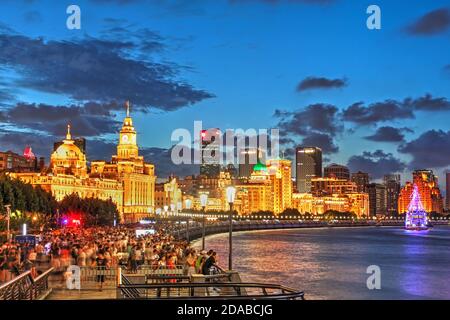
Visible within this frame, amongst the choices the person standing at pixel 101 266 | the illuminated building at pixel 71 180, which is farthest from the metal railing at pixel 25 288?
the illuminated building at pixel 71 180

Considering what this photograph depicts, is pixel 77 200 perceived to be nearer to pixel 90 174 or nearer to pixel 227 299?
pixel 90 174

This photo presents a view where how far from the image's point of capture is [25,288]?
569 inches

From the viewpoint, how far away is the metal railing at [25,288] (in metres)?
12.5

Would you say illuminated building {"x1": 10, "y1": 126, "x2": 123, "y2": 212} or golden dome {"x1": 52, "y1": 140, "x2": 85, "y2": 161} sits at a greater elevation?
golden dome {"x1": 52, "y1": 140, "x2": 85, "y2": 161}

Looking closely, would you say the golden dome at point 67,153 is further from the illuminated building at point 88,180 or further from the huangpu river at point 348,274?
the huangpu river at point 348,274

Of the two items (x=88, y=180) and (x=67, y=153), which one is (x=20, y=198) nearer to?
Answer: (x=88, y=180)

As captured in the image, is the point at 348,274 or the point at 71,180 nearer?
the point at 348,274

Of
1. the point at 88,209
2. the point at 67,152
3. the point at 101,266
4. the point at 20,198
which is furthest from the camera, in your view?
the point at 67,152

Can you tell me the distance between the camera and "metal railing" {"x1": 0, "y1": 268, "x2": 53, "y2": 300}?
1247cm

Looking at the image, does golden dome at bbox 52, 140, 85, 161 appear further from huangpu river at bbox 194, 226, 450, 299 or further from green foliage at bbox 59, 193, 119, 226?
huangpu river at bbox 194, 226, 450, 299

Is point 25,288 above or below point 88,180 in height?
below

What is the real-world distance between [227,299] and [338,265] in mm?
52687
